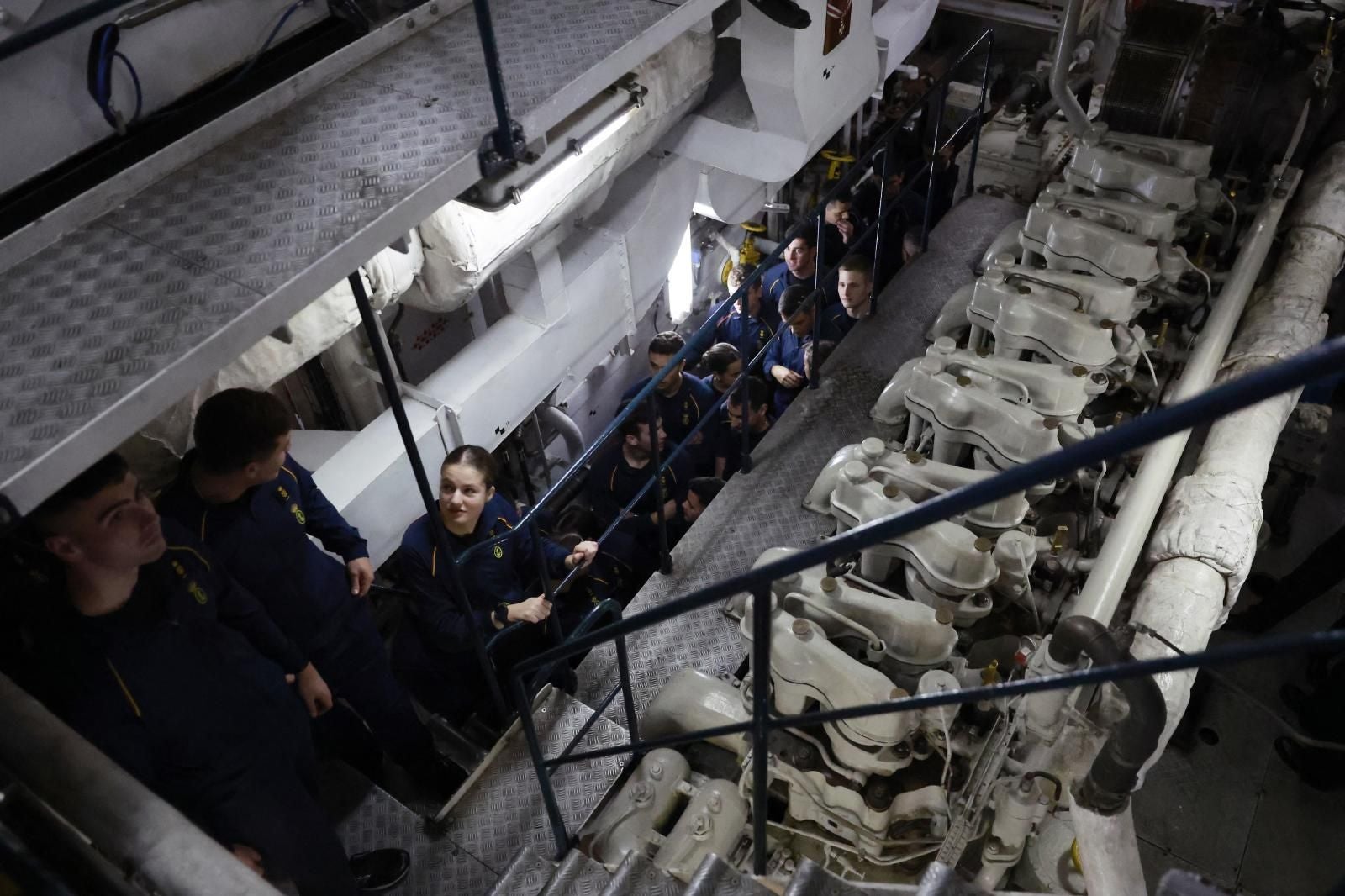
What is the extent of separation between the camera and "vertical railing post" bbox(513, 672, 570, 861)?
2.59m

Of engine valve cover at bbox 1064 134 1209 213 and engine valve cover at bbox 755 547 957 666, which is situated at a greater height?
engine valve cover at bbox 1064 134 1209 213

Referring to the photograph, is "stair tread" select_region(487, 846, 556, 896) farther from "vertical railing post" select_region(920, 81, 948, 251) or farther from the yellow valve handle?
the yellow valve handle

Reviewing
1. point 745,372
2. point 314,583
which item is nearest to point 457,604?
point 314,583

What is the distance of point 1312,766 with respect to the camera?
377cm

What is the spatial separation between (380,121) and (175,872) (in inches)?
72.2

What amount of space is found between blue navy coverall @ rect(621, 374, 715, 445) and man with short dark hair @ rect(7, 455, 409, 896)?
259 centimetres

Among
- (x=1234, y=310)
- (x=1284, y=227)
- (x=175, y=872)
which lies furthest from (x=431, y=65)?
(x=1284, y=227)

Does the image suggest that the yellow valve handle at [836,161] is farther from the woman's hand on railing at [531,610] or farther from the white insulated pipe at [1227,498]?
the woman's hand on railing at [531,610]

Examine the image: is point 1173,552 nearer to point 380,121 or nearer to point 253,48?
point 380,121

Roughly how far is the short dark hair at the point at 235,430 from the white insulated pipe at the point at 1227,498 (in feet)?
8.41

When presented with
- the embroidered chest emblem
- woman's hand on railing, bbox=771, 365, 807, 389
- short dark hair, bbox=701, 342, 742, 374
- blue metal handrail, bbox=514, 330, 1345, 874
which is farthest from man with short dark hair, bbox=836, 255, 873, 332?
the embroidered chest emblem

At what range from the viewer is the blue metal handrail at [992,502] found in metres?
0.91

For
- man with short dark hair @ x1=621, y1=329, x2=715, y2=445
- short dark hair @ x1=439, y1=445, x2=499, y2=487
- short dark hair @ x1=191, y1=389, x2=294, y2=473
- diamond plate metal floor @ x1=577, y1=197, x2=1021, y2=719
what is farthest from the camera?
man with short dark hair @ x1=621, y1=329, x2=715, y2=445

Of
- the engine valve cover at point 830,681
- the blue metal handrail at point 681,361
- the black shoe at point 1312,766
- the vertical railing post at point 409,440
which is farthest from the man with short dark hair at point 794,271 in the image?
the black shoe at point 1312,766
